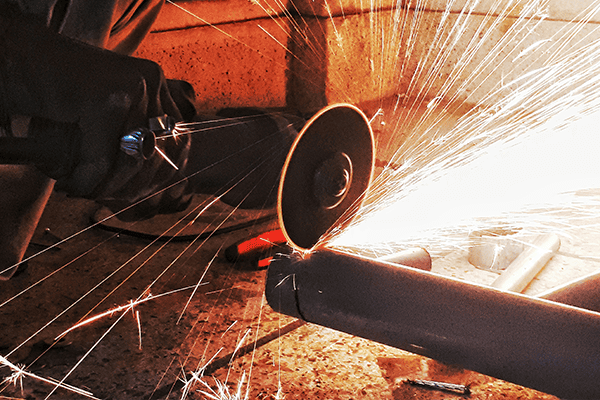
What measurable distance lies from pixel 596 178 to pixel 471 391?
103 inches

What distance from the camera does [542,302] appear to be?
→ 5.41 ft

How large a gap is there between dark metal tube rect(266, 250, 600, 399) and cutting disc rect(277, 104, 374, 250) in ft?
0.43

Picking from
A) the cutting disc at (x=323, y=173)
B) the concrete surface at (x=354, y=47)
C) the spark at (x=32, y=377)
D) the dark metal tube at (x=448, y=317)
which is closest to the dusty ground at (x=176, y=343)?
the spark at (x=32, y=377)

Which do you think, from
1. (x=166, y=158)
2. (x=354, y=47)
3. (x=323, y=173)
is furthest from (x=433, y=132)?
(x=166, y=158)

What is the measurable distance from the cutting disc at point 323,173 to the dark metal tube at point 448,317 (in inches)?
5.1

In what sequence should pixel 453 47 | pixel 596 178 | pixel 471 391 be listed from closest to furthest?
pixel 471 391, pixel 596 178, pixel 453 47

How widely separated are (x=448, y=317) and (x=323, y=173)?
60 cm

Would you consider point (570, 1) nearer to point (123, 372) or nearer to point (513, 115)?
point (513, 115)

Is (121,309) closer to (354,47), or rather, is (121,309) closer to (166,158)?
(166,158)

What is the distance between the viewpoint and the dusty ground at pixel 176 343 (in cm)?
188

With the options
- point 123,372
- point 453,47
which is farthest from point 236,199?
point 453,47

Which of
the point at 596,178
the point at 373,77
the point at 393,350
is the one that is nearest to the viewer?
the point at 393,350

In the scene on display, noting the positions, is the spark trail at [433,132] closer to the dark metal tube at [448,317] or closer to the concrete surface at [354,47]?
the concrete surface at [354,47]

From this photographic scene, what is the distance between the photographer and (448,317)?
168 centimetres
